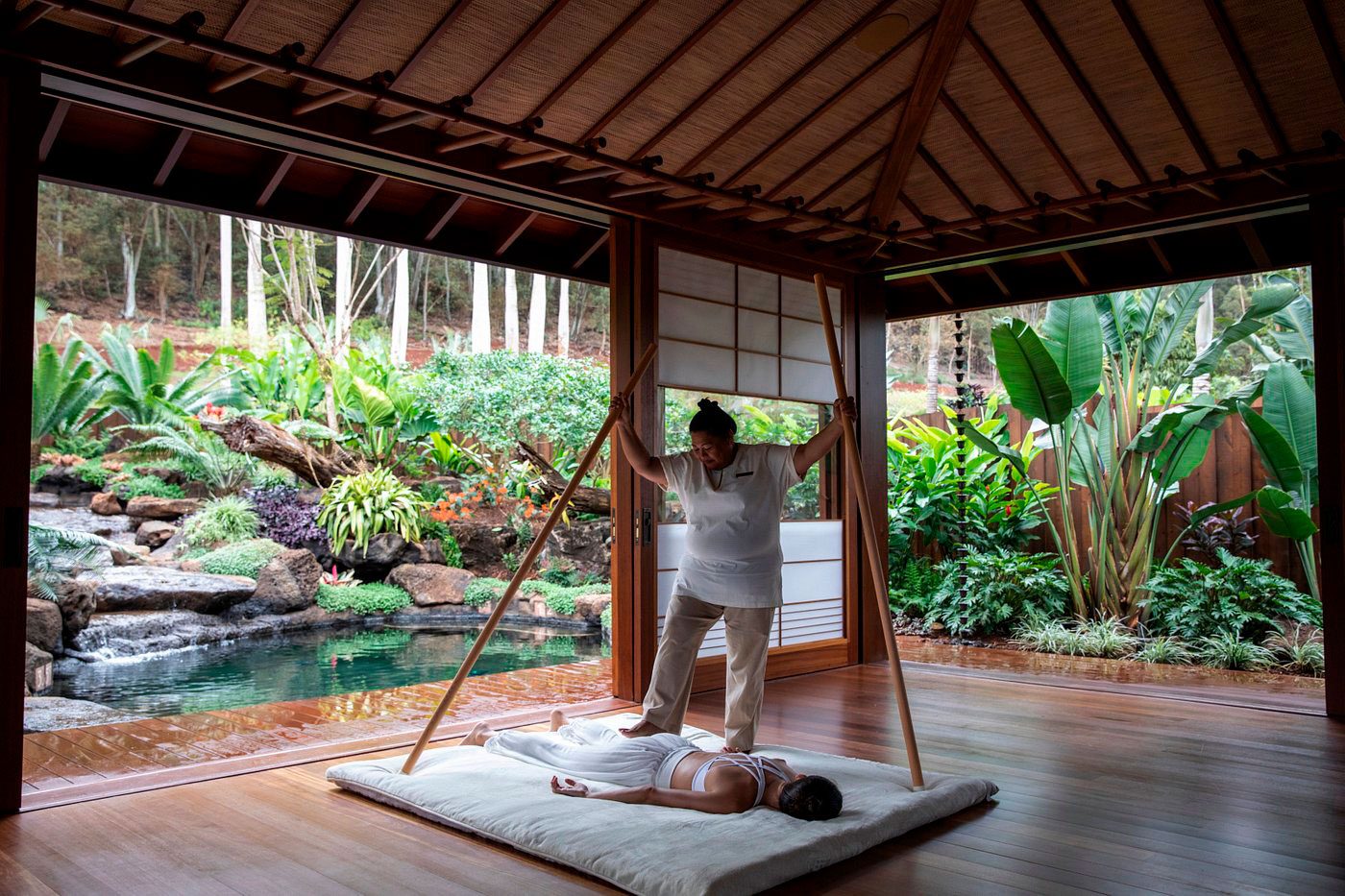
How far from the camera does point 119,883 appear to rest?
2189 mm

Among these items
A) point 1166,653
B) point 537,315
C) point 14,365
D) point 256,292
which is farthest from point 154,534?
point 1166,653

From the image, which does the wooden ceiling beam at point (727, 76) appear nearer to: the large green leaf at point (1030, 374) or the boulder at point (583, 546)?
the large green leaf at point (1030, 374)

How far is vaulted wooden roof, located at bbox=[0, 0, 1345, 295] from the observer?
3100 millimetres

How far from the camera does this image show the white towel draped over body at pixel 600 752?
2.81 meters

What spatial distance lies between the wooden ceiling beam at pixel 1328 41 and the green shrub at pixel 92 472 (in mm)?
9939

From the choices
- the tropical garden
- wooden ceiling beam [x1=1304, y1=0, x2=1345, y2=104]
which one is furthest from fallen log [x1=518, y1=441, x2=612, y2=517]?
wooden ceiling beam [x1=1304, y1=0, x2=1345, y2=104]

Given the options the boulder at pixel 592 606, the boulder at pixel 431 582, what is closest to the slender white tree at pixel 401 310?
the boulder at pixel 431 582

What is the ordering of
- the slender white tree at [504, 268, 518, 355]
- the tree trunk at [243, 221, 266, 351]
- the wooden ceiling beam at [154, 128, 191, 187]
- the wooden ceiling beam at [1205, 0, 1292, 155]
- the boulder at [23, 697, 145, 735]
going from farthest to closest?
the slender white tree at [504, 268, 518, 355], the tree trunk at [243, 221, 266, 351], the boulder at [23, 697, 145, 735], the wooden ceiling beam at [154, 128, 191, 187], the wooden ceiling beam at [1205, 0, 1292, 155]

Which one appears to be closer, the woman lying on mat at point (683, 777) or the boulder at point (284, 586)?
the woman lying on mat at point (683, 777)

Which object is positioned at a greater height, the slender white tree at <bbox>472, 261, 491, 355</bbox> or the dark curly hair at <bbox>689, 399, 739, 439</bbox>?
the slender white tree at <bbox>472, 261, 491, 355</bbox>

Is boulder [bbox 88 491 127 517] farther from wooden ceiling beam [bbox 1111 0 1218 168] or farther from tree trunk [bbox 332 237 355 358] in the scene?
wooden ceiling beam [bbox 1111 0 1218 168]

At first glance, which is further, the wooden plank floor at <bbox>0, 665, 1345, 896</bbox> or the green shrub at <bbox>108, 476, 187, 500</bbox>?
the green shrub at <bbox>108, 476, 187, 500</bbox>

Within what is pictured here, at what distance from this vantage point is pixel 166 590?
7574 mm

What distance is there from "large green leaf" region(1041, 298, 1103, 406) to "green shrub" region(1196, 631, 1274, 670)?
5.55 feet
